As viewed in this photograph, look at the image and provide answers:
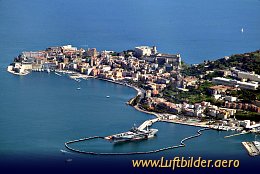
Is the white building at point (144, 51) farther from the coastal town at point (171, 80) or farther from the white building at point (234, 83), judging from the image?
the white building at point (234, 83)

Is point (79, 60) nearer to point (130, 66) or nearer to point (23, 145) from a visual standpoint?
point (130, 66)

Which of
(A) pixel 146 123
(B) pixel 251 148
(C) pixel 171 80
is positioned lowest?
(B) pixel 251 148

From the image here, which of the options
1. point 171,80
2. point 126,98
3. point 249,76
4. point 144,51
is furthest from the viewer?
point 144,51

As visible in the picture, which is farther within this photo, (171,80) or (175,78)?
(175,78)

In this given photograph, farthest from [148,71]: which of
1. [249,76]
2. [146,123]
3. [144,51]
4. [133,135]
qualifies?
[133,135]

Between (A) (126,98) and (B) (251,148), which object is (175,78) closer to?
(A) (126,98)

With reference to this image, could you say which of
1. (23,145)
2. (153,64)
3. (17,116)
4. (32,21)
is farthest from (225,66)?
(32,21)

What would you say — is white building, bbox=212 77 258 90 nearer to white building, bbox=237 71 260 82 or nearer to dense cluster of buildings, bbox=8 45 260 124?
dense cluster of buildings, bbox=8 45 260 124
